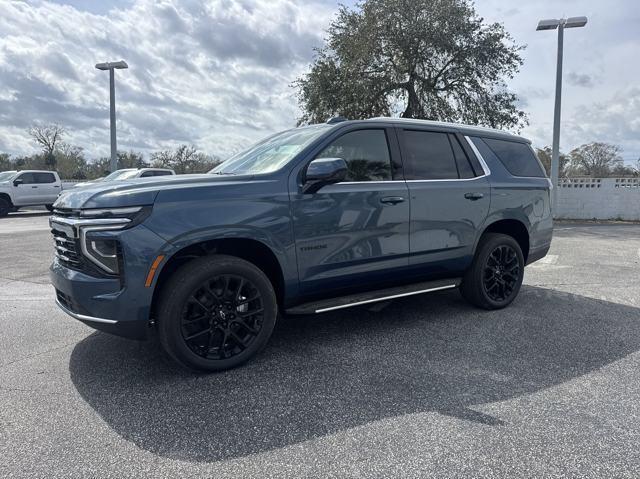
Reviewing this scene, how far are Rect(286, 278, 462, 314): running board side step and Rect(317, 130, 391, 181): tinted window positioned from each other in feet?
3.25

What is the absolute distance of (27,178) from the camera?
62.9ft

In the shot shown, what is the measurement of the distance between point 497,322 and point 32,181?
2035 centimetres

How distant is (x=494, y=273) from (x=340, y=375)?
94.5 inches

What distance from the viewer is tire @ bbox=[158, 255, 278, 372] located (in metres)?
3.14

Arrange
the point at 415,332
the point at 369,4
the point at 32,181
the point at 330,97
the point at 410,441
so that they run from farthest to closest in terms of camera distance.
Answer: the point at 32,181
the point at 330,97
the point at 369,4
the point at 415,332
the point at 410,441

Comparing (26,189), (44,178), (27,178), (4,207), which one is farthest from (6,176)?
(4,207)

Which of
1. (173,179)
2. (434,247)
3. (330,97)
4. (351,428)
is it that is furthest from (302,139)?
(330,97)

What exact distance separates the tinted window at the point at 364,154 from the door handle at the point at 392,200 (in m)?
0.19

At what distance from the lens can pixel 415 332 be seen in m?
4.25

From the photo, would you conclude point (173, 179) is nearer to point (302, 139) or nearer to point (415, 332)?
point (302, 139)

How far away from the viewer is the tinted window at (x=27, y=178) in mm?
18953

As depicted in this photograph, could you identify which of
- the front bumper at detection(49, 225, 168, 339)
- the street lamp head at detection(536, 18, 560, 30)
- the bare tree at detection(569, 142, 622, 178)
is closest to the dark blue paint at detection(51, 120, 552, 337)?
the front bumper at detection(49, 225, 168, 339)

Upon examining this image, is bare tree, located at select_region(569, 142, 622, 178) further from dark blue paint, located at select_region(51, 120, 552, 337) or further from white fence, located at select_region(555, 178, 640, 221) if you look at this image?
dark blue paint, located at select_region(51, 120, 552, 337)

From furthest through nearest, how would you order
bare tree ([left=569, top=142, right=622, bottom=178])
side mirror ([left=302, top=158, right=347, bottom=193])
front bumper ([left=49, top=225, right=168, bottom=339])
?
1. bare tree ([left=569, top=142, right=622, bottom=178])
2. side mirror ([left=302, top=158, right=347, bottom=193])
3. front bumper ([left=49, top=225, right=168, bottom=339])
